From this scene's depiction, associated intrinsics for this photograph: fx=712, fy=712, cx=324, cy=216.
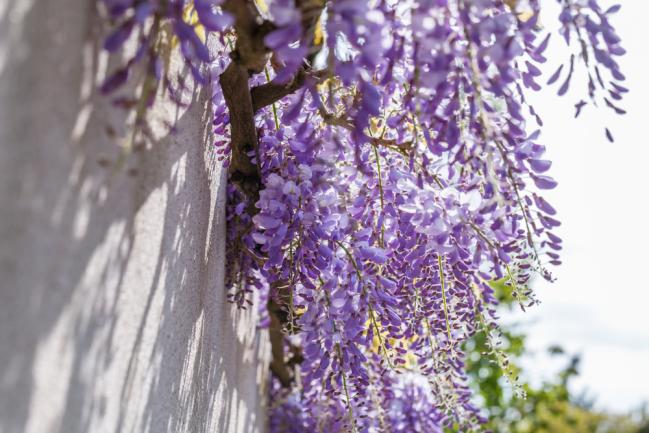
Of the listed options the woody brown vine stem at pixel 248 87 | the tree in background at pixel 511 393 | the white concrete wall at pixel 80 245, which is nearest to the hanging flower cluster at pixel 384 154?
the woody brown vine stem at pixel 248 87

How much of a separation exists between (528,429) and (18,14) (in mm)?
6670

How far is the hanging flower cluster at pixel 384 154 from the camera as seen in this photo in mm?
1040

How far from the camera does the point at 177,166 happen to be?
4.20ft

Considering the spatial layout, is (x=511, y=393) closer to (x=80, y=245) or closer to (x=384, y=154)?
(x=384, y=154)

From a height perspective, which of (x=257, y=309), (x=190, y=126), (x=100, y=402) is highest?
(x=257, y=309)

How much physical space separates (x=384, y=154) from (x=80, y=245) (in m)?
1.07

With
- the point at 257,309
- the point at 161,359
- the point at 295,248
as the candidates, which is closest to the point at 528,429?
the point at 257,309

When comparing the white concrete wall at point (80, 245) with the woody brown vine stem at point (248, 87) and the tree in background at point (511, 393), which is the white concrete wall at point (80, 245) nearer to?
the woody brown vine stem at point (248, 87)

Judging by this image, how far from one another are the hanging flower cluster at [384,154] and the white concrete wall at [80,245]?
131mm

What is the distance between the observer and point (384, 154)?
1768mm

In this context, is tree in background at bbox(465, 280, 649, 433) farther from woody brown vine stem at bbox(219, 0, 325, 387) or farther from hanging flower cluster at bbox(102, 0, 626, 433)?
woody brown vine stem at bbox(219, 0, 325, 387)

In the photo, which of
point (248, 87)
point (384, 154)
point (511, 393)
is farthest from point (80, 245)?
point (511, 393)

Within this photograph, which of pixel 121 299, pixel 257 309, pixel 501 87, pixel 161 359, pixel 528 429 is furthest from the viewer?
pixel 528 429

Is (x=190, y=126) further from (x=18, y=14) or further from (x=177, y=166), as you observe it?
(x=18, y=14)
